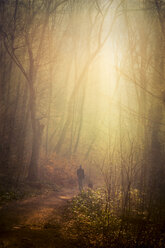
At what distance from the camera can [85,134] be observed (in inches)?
1099

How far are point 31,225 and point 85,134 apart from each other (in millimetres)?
21958

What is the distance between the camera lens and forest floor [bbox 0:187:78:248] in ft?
15.3

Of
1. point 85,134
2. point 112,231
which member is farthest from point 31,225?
point 85,134

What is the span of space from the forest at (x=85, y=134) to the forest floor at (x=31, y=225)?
0.03 metres

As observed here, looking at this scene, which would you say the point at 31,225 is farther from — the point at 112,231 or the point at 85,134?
the point at 85,134

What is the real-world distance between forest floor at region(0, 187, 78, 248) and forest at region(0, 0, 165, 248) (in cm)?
3

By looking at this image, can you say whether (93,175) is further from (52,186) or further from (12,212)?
(12,212)

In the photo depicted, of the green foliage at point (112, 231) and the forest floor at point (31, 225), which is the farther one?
the forest floor at point (31, 225)

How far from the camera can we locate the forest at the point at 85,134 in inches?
209

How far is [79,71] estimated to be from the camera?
25438 mm

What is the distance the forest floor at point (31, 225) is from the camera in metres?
4.66

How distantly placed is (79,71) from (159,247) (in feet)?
75.0

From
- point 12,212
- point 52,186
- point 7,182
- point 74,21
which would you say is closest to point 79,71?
point 74,21

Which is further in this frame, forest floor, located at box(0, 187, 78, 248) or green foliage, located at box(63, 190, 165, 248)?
forest floor, located at box(0, 187, 78, 248)
